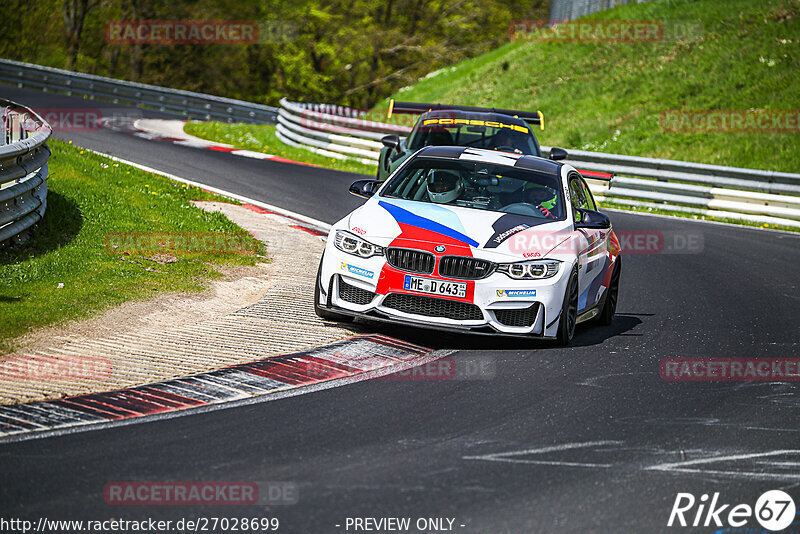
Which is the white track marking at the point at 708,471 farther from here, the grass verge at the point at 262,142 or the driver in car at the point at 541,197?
the grass verge at the point at 262,142

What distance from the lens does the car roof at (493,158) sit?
10186 mm

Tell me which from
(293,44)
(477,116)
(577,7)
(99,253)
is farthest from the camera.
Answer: (293,44)

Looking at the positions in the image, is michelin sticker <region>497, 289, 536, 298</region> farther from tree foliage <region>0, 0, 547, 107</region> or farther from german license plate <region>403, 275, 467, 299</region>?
tree foliage <region>0, 0, 547, 107</region>

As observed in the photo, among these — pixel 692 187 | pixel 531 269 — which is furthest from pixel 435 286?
pixel 692 187

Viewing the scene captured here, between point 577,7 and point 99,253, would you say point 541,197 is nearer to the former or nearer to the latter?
point 99,253

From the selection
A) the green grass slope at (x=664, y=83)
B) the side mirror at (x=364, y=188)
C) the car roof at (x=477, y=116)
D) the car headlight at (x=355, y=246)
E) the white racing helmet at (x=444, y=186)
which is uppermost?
the green grass slope at (x=664, y=83)

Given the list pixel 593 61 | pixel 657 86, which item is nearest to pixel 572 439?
pixel 657 86

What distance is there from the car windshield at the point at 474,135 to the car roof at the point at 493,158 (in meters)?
4.87

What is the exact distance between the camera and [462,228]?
8844mm

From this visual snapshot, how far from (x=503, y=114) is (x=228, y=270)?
659 centimetres

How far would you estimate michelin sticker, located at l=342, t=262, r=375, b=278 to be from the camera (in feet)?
28.2

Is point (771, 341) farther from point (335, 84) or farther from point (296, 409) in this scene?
point (335, 84)

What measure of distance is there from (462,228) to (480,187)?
1.32m

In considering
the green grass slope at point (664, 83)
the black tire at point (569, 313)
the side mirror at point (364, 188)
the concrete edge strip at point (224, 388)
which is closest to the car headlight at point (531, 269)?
the black tire at point (569, 313)
